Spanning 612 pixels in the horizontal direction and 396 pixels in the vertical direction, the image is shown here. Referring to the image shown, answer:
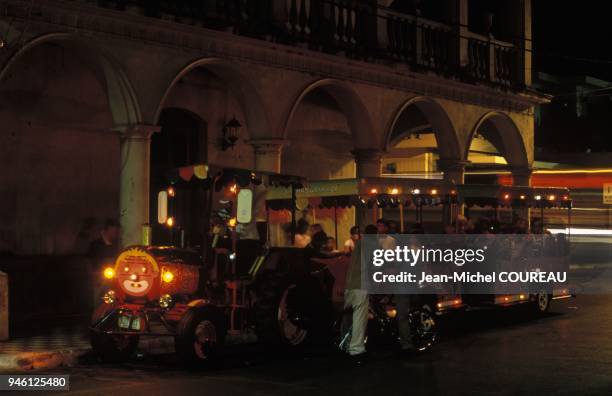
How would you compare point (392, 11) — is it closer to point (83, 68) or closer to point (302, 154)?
point (302, 154)

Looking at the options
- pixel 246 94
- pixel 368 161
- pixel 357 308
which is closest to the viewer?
pixel 357 308

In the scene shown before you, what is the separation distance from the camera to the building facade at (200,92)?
16578 millimetres

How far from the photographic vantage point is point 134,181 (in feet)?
55.2

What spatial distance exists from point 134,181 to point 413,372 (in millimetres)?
7138

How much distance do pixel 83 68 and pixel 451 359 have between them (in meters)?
9.38

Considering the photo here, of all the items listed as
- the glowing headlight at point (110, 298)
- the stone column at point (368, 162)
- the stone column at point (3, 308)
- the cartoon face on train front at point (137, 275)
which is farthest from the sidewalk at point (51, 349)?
the stone column at point (368, 162)

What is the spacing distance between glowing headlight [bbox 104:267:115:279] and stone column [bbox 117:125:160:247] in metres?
4.04

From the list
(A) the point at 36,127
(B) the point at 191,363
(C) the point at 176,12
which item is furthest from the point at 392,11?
(B) the point at 191,363

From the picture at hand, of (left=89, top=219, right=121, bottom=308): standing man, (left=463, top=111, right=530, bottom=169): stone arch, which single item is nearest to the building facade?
(left=463, top=111, right=530, bottom=169): stone arch

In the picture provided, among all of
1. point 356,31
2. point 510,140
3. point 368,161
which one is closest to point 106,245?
point 368,161

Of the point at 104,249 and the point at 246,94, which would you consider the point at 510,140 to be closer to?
the point at 246,94

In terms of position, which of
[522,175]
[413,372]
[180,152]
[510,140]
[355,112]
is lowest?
[413,372]

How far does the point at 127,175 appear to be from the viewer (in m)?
16.9

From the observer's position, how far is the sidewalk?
12.0 meters
